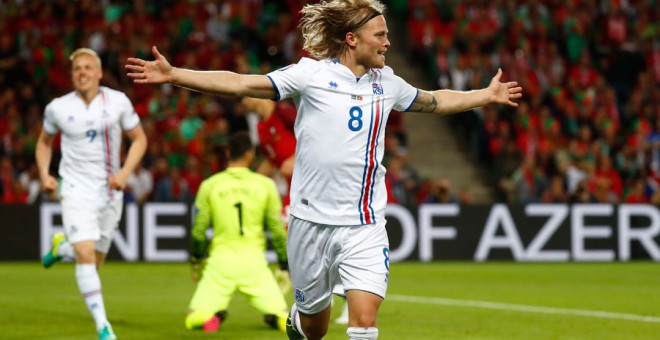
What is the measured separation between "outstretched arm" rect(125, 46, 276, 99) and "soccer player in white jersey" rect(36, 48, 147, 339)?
131 inches

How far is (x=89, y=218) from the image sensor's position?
9.44 meters

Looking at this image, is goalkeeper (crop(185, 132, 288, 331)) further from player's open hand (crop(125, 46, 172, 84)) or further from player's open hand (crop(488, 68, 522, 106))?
player's open hand (crop(125, 46, 172, 84))

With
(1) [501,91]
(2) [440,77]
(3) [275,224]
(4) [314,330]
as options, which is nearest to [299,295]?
(4) [314,330]

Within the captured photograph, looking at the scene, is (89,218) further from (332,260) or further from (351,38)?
(351,38)

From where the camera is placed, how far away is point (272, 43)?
2323cm

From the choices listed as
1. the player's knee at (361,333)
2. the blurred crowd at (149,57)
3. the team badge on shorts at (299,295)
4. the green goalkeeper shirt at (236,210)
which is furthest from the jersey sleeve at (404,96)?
the blurred crowd at (149,57)

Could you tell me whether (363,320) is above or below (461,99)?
below

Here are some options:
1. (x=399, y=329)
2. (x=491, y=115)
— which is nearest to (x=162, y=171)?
(x=491, y=115)

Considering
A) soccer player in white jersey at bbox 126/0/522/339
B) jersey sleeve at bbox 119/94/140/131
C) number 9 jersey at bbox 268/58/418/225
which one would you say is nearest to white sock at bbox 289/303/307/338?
soccer player in white jersey at bbox 126/0/522/339

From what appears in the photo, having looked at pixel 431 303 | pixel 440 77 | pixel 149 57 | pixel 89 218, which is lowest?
pixel 431 303

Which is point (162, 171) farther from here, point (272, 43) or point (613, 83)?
point (613, 83)

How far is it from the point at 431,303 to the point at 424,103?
589cm

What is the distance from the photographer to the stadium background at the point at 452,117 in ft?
55.4

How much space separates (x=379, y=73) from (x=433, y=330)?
3998mm
